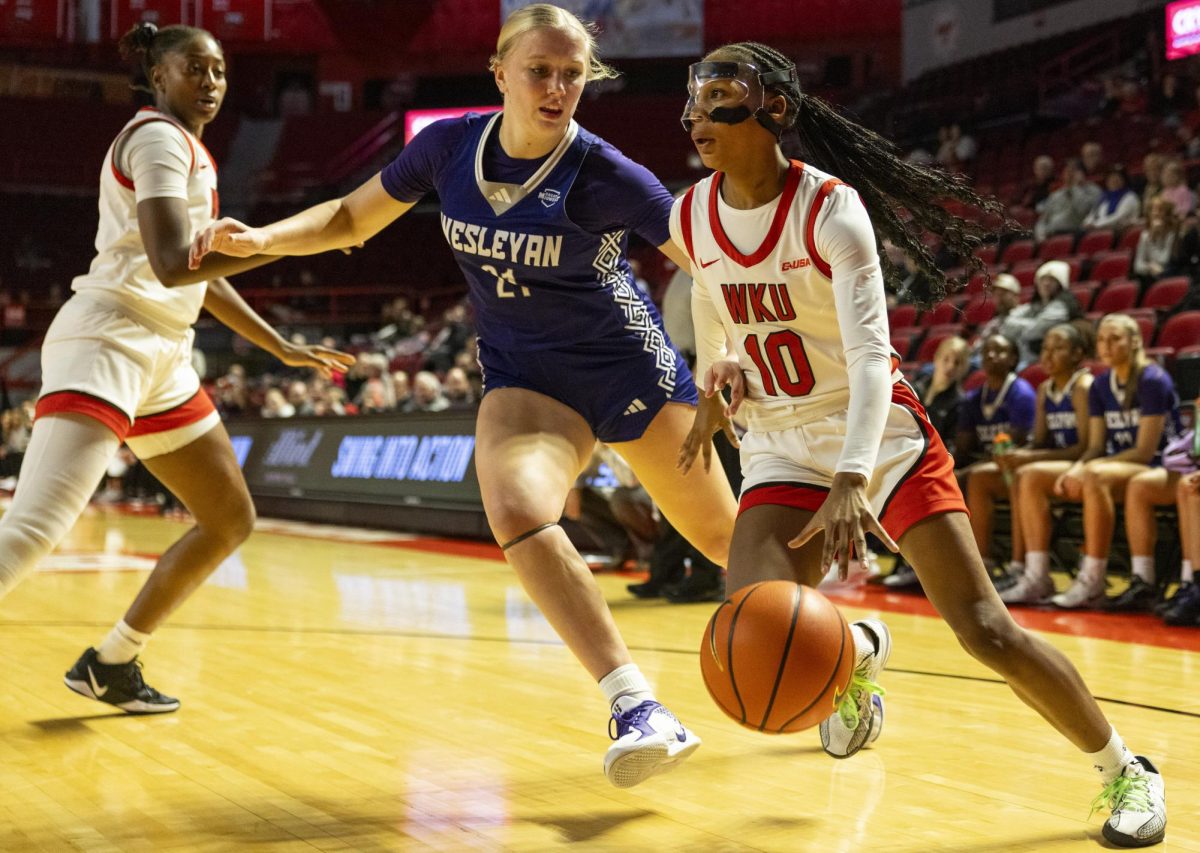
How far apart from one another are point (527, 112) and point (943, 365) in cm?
520

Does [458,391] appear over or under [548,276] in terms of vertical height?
under

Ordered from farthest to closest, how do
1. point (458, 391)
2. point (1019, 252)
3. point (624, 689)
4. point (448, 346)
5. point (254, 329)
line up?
point (448, 346) < point (1019, 252) < point (458, 391) < point (254, 329) < point (624, 689)

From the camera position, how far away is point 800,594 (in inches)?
106

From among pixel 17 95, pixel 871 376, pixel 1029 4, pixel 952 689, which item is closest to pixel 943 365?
pixel 952 689

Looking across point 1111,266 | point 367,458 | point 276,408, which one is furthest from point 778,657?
point 276,408

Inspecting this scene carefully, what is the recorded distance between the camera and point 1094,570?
6.71 metres

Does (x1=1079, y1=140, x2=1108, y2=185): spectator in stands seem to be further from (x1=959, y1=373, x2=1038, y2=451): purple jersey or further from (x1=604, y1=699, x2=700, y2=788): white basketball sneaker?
(x1=604, y1=699, x2=700, y2=788): white basketball sneaker

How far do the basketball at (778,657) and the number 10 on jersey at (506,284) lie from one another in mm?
1065

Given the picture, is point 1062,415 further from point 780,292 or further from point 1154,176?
point 1154,176

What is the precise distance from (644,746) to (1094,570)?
4.57 meters

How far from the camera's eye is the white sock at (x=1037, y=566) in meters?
6.96

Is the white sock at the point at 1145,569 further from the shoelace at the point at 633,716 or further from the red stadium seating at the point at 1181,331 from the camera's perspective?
the shoelace at the point at 633,716

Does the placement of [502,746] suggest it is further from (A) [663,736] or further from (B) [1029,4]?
(B) [1029,4]

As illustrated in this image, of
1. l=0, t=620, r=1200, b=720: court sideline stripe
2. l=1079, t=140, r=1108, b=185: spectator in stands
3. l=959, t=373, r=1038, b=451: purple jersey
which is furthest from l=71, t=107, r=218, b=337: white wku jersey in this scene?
l=1079, t=140, r=1108, b=185: spectator in stands
